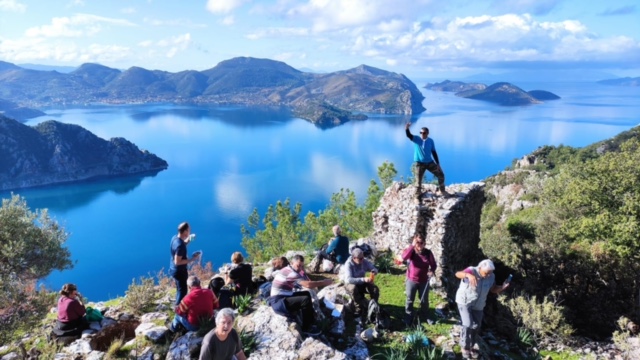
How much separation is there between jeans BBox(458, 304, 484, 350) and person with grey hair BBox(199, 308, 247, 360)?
15.2ft

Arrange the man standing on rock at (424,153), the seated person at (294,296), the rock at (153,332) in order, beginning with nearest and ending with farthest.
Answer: the seated person at (294,296) < the rock at (153,332) < the man standing on rock at (424,153)

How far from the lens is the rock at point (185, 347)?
739cm

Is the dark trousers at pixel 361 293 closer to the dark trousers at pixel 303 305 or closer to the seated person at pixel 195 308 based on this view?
the dark trousers at pixel 303 305

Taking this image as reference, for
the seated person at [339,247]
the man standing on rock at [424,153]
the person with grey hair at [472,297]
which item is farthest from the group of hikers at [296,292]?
the man standing on rock at [424,153]

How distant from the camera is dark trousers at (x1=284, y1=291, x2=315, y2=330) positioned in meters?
8.17

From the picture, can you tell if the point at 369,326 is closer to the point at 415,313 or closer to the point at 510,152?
the point at 415,313

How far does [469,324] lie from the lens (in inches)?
315

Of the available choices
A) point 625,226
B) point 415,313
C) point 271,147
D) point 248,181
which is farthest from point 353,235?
point 271,147

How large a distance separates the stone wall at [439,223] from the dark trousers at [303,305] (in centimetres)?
531

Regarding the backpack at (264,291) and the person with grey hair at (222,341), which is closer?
the person with grey hair at (222,341)

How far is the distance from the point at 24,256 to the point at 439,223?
15606 mm

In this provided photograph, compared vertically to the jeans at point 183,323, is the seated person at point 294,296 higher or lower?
higher

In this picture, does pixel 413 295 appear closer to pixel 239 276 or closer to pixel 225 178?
pixel 239 276

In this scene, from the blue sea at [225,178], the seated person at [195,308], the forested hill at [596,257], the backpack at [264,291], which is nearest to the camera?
the seated person at [195,308]
